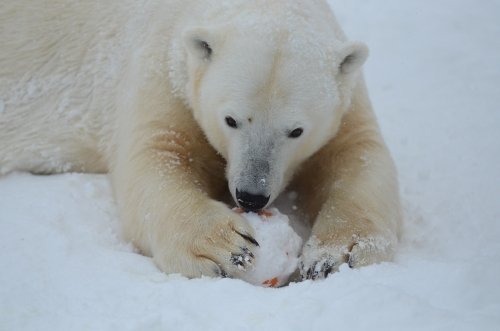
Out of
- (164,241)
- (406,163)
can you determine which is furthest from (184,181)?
(406,163)

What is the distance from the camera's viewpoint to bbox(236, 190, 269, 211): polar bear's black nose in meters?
3.25

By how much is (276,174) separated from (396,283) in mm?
866

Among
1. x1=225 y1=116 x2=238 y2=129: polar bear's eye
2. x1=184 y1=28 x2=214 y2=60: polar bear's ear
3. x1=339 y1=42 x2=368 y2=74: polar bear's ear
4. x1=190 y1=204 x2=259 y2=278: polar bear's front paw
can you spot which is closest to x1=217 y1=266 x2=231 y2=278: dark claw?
x1=190 y1=204 x2=259 y2=278: polar bear's front paw

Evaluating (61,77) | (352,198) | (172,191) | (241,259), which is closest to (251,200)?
(241,259)

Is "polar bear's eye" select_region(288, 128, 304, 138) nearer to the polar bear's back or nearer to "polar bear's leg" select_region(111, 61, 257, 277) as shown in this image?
"polar bear's leg" select_region(111, 61, 257, 277)

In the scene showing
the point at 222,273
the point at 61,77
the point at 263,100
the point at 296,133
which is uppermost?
the point at 263,100

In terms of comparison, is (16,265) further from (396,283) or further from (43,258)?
(396,283)

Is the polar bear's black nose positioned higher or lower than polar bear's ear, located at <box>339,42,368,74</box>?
lower

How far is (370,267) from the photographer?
118 inches

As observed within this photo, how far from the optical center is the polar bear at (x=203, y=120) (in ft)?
10.8

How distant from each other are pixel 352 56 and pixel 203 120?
0.87 metres

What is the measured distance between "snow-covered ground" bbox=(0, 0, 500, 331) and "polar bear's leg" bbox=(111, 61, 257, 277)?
13 centimetres

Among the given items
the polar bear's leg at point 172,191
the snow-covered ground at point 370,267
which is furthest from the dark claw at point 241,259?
the snow-covered ground at point 370,267

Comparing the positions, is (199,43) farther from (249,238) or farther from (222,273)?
(222,273)
